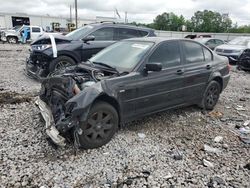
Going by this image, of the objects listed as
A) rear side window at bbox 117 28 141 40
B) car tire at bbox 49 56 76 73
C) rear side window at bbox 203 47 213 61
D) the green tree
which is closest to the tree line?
the green tree

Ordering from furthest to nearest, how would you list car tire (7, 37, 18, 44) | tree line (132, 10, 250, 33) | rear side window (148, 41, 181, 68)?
1. tree line (132, 10, 250, 33)
2. car tire (7, 37, 18, 44)
3. rear side window (148, 41, 181, 68)

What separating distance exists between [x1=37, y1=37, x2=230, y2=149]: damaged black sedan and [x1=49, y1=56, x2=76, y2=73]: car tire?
2.67 m

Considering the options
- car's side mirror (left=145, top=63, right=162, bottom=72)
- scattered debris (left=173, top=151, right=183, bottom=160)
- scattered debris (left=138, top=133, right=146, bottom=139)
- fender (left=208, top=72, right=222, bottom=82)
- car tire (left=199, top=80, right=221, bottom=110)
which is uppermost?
car's side mirror (left=145, top=63, right=162, bottom=72)

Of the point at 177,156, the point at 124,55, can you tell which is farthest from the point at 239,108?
the point at 124,55

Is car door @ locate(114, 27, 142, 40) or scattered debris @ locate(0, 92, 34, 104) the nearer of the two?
scattered debris @ locate(0, 92, 34, 104)

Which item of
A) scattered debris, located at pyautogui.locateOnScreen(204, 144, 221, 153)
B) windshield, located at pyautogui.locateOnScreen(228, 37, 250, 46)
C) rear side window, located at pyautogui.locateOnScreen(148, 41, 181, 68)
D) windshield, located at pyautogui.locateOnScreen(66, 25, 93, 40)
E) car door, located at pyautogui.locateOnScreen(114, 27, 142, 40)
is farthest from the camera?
windshield, located at pyautogui.locateOnScreen(228, 37, 250, 46)

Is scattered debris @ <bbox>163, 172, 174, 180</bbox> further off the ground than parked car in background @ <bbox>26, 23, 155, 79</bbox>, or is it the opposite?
parked car in background @ <bbox>26, 23, 155, 79</bbox>

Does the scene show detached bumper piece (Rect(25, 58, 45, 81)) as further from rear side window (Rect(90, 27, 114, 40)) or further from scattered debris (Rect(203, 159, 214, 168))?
scattered debris (Rect(203, 159, 214, 168))

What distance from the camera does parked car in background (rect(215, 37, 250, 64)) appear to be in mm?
14648

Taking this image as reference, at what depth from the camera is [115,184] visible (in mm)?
3279

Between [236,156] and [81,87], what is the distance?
265cm

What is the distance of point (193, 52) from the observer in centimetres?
565

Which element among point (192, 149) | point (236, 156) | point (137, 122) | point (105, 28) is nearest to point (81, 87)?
point (137, 122)

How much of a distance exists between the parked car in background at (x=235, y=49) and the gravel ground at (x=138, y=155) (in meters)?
9.88
